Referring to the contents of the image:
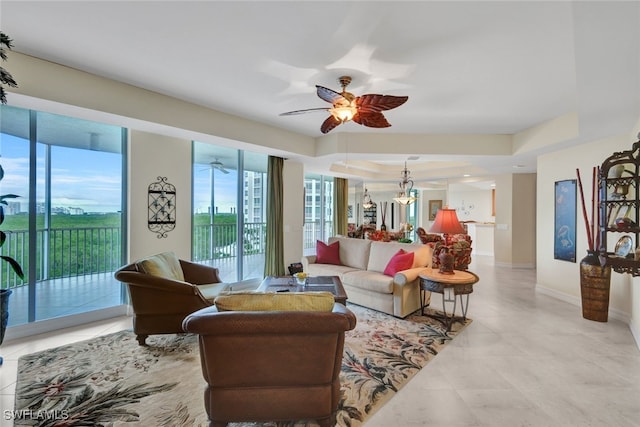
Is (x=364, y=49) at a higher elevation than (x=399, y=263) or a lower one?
higher

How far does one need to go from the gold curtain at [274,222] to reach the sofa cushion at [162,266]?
208 cm

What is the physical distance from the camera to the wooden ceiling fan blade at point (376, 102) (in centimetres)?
255

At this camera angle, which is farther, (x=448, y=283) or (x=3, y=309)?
(x=448, y=283)

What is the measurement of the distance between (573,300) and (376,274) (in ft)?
10.5

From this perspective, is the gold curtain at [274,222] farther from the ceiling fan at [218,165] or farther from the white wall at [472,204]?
the white wall at [472,204]

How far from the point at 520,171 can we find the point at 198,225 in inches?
292

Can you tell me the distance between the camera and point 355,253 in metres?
4.91

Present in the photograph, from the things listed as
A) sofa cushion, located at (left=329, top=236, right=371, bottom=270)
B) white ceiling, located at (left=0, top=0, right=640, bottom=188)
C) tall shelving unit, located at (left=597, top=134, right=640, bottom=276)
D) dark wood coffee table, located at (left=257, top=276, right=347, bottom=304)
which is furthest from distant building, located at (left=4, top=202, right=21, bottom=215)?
tall shelving unit, located at (left=597, top=134, right=640, bottom=276)

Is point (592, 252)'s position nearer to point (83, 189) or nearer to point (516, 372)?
point (516, 372)

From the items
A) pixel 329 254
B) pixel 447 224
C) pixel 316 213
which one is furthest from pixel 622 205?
pixel 316 213

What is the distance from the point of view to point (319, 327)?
1673 mm

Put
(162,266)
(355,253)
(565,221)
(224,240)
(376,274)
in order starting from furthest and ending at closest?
1. (224,240)
2. (355,253)
3. (565,221)
4. (376,274)
5. (162,266)

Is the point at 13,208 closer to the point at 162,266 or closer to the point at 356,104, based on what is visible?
the point at 162,266

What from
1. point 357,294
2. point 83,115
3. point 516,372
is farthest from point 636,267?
point 83,115
